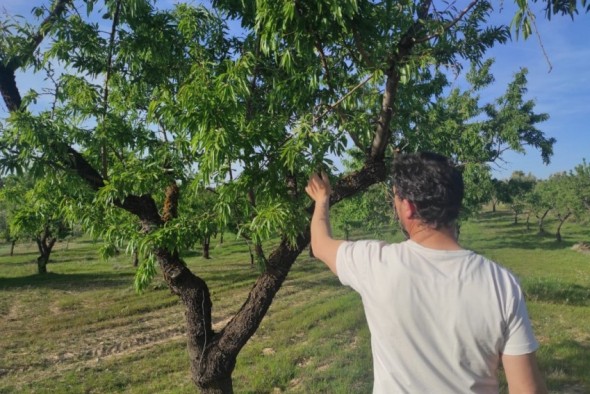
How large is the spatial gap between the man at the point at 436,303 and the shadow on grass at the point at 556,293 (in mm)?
15531

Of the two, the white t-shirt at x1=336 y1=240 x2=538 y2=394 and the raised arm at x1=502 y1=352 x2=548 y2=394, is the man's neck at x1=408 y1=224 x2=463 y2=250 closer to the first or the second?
the white t-shirt at x1=336 y1=240 x2=538 y2=394

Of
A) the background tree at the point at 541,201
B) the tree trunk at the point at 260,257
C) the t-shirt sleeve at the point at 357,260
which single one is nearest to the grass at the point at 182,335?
the tree trunk at the point at 260,257

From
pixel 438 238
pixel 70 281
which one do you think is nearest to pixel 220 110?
pixel 438 238

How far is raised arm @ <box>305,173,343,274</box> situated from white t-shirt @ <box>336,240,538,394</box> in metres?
0.25

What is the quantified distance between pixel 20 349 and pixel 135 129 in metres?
11.1

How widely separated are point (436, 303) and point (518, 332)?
0.95 feet

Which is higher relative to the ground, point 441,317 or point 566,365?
point 441,317

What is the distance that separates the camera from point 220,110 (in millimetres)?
3502

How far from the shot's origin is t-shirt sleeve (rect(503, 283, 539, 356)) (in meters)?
1.70

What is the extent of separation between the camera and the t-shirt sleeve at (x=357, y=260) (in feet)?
6.39

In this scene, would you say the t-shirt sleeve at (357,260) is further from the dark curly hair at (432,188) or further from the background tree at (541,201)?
the background tree at (541,201)

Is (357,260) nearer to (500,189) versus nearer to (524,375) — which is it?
(524,375)

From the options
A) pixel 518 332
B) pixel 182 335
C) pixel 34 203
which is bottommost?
pixel 182 335

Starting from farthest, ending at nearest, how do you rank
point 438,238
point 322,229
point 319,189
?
point 319,189, point 322,229, point 438,238
